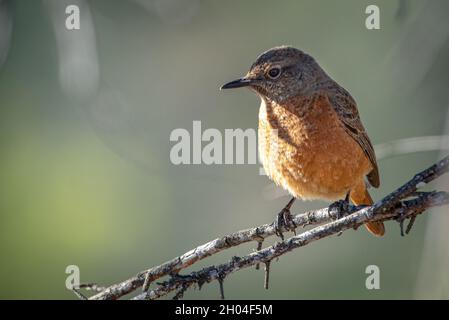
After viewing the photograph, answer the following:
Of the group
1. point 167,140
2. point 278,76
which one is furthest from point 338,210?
point 167,140

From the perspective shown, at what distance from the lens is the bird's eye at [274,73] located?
6.88m

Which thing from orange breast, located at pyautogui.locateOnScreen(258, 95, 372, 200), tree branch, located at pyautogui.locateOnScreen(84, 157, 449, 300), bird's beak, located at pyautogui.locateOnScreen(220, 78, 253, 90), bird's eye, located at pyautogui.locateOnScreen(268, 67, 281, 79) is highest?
bird's eye, located at pyautogui.locateOnScreen(268, 67, 281, 79)

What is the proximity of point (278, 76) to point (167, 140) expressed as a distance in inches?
162

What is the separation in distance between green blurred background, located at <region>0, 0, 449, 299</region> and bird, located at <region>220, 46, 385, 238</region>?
223 cm

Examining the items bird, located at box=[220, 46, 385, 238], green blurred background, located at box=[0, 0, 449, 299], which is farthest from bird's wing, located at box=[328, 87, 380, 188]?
green blurred background, located at box=[0, 0, 449, 299]

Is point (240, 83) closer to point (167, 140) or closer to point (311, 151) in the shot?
point (311, 151)

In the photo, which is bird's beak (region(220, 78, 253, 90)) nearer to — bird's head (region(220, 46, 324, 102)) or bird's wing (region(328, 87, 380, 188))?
bird's head (region(220, 46, 324, 102))

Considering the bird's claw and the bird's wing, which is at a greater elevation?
the bird's wing

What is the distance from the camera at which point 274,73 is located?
689 centimetres

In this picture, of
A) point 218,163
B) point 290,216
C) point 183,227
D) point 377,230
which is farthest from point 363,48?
point 290,216

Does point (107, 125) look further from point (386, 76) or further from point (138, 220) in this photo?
point (386, 76)

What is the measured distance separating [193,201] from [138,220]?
36.6 inches

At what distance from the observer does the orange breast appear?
20.7 feet

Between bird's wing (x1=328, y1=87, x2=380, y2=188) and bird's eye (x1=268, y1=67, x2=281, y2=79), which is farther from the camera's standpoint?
bird's eye (x1=268, y1=67, x2=281, y2=79)
